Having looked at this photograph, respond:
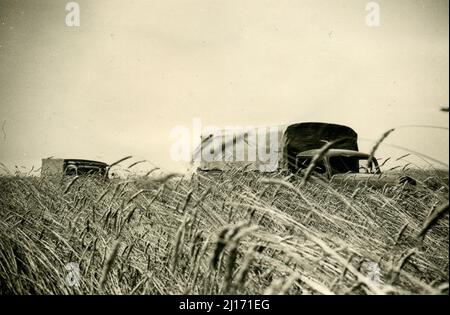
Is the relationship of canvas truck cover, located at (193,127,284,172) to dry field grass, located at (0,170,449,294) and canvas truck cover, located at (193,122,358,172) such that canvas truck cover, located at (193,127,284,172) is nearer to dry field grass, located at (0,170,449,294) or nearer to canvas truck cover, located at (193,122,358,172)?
canvas truck cover, located at (193,122,358,172)

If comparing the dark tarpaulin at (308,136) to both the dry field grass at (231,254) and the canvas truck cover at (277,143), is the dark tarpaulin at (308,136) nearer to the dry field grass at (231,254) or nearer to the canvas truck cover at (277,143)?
the canvas truck cover at (277,143)

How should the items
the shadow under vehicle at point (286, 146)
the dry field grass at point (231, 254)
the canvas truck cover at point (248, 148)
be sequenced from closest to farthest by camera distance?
the dry field grass at point (231, 254), the shadow under vehicle at point (286, 146), the canvas truck cover at point (248, 148)

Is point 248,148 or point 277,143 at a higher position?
point 277,143

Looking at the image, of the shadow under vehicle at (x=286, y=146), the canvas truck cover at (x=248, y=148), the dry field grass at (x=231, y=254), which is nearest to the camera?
the dry field grass at (x=231, y=254)

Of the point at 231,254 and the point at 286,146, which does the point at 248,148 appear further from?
the point at 231,254

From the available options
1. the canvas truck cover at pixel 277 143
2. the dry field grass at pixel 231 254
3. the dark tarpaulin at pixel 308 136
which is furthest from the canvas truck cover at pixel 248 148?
the dry field grass at pixel 231 254

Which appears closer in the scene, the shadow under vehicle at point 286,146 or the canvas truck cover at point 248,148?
the shadow under vehicle at point 286,146

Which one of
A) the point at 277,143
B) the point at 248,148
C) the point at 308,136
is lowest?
the point at 248,148

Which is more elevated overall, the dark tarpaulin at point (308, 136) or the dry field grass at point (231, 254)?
the dark tarpaulin at point (308, 136)

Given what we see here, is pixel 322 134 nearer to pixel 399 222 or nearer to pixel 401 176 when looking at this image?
pixel 401 176

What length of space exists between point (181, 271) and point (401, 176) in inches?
79.8

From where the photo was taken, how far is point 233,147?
6.24 metres

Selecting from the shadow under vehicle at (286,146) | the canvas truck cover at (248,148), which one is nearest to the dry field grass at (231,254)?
the shadow under vehicle at (286,146)

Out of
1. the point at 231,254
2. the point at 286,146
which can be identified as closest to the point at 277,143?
the point at 286,146
